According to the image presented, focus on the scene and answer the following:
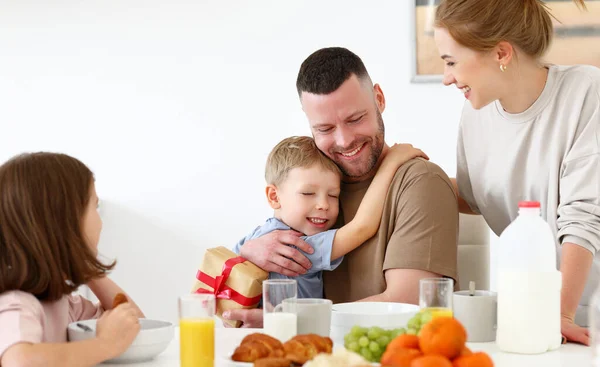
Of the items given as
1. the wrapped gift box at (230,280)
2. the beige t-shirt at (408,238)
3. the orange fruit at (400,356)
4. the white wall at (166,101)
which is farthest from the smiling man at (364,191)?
the white wall at (166,101)

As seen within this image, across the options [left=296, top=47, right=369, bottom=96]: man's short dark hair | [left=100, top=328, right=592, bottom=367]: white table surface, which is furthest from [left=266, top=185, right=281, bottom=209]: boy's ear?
[left=100, top=328, right=592, bottom=367]: white table surface

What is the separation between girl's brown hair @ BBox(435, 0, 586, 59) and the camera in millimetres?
1947

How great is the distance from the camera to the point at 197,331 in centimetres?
121

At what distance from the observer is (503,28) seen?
6.43ft

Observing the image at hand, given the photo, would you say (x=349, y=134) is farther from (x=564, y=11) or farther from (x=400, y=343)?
(x=564, y=11)

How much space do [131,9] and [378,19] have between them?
1177 mm

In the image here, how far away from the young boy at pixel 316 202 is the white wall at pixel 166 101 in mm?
1512

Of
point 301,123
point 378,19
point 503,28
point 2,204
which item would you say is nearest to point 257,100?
point 301,123

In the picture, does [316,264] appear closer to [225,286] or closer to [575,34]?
[225,286]

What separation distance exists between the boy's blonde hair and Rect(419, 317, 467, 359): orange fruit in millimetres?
1091

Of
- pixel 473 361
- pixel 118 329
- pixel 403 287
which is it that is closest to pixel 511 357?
pixel 473 361

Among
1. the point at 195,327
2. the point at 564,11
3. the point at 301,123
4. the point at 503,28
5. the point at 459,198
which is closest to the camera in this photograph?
the point at 195,327

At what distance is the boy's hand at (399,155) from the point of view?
206cm

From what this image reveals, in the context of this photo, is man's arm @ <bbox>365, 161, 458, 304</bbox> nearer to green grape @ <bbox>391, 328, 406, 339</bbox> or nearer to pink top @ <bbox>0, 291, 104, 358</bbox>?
green grape @ <bbox>391, 328, 406, 339</bbox>
